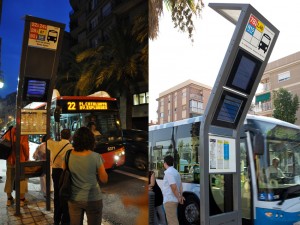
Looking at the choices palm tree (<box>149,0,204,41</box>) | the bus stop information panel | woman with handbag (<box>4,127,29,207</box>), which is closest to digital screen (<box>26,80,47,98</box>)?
woman with handbag (<box>4,127,29,207</box>)

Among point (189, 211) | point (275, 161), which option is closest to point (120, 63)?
point (189, 211)

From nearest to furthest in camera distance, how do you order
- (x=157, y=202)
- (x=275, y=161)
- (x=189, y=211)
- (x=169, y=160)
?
(x=157, y=202), (x=169, y=160), (x=189, y=211), (x=275, y=161)

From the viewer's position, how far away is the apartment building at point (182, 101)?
2.36m

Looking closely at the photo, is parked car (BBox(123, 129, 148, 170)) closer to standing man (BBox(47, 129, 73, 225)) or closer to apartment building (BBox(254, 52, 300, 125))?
standing man (BBox(47, 129, 73, 225))

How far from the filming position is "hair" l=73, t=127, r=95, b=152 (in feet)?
3.58

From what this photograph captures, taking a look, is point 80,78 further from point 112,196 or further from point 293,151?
point 293,151

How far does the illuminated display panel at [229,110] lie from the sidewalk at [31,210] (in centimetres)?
161

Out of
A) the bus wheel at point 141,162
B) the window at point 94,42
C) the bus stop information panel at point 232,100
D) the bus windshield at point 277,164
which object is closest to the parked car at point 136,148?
the bus wheel at point 141,162

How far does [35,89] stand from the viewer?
3.48ft

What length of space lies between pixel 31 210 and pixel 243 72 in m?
1.99

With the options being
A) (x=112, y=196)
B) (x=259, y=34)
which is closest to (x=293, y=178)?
(x=259, y=34)

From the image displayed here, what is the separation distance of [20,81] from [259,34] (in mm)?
2058

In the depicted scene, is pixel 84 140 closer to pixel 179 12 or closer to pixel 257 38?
pixel 179 12

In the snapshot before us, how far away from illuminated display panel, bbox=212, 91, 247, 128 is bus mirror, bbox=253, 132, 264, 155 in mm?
1621
